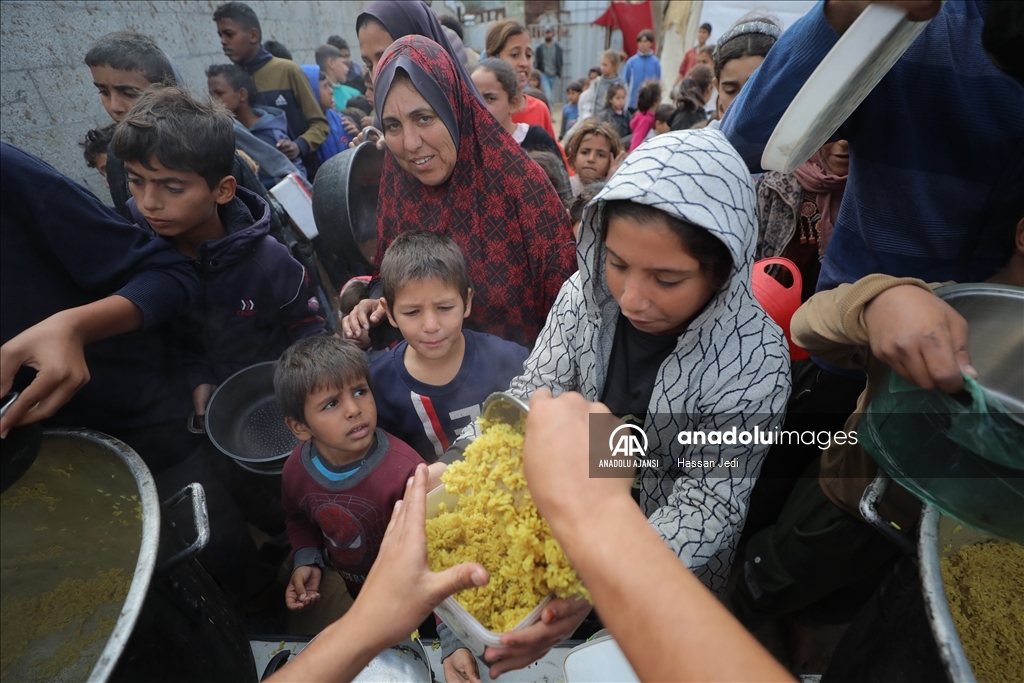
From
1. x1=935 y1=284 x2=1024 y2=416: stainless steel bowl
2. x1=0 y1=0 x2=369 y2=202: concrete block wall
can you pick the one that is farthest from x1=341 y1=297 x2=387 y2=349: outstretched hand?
x1=0 y1=0 x2=369 y2=202: concrete block wall

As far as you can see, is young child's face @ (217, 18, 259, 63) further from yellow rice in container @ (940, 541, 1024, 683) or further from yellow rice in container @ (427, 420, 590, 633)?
yellow rice in container @ (940, 541, 1024, 683)

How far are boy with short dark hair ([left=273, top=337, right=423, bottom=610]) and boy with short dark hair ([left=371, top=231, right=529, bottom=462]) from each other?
6.8 inches

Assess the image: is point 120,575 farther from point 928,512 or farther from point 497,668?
point 928,512

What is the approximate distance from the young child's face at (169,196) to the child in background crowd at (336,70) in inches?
204

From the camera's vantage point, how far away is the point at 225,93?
446 centimetres

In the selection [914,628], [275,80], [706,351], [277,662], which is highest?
[275,80]

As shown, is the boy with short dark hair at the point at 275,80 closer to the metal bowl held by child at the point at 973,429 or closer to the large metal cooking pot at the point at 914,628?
the metal bowl held by child at the point at 973,429

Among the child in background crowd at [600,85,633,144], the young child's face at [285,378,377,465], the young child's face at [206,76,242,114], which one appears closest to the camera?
the young child's face at [285,378,377,465]

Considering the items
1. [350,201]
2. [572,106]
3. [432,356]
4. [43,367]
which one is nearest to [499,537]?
[432,356]

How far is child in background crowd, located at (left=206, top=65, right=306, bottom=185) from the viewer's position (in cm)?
444

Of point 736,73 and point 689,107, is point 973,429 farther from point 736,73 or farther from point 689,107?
point 689,107

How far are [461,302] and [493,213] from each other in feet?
1.78

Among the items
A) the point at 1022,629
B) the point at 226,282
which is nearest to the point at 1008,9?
the point at 1022,629

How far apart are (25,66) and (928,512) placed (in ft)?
18.5
